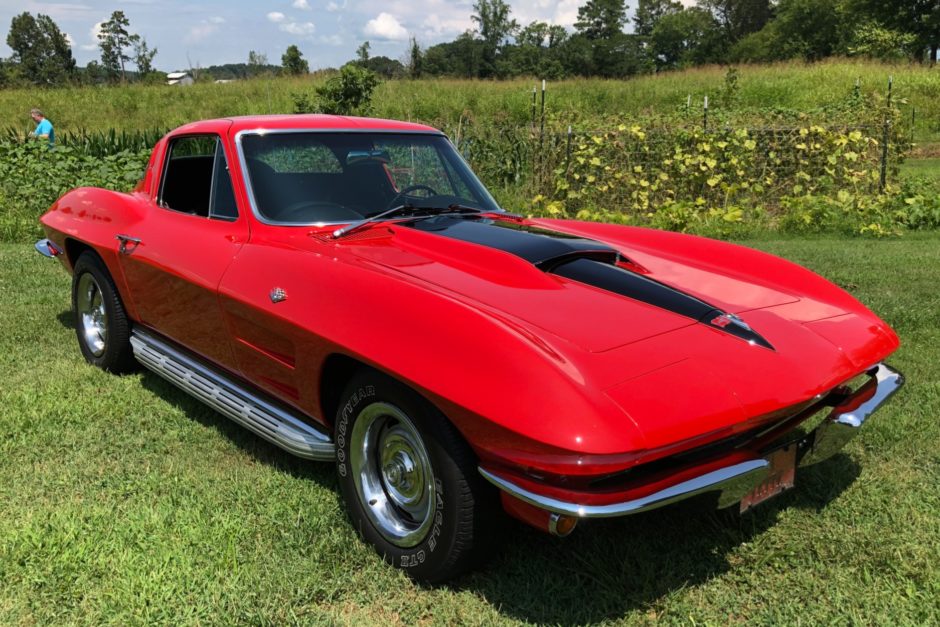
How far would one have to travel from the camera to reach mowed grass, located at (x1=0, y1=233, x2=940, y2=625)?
→ 2232 millimetres

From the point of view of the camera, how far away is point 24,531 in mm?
2600

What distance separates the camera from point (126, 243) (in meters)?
3.84

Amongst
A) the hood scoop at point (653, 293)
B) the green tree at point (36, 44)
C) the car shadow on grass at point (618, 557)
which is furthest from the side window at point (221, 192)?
the green tree at point (36, 44)

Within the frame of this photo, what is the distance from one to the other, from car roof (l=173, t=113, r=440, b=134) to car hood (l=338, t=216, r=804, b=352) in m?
0.76

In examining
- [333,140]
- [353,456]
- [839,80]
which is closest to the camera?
[353,456]

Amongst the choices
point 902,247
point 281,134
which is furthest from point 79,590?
point 902,247

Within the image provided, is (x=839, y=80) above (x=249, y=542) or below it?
above

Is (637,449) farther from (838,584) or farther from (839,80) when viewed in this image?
(839,80)

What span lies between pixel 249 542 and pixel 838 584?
1985 mm

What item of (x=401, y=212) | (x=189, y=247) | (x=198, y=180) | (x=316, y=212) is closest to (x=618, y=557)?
(x=401, y=212)

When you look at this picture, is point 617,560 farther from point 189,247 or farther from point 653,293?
point 189,247

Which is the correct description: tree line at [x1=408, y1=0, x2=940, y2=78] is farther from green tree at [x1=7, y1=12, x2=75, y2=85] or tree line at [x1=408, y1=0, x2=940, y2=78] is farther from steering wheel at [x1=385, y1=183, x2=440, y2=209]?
steering wheel at [x1=385, y1=183, x2=440, y2=209]

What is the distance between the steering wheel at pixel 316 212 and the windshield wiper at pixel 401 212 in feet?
0.29

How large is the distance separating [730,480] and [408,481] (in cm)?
101
